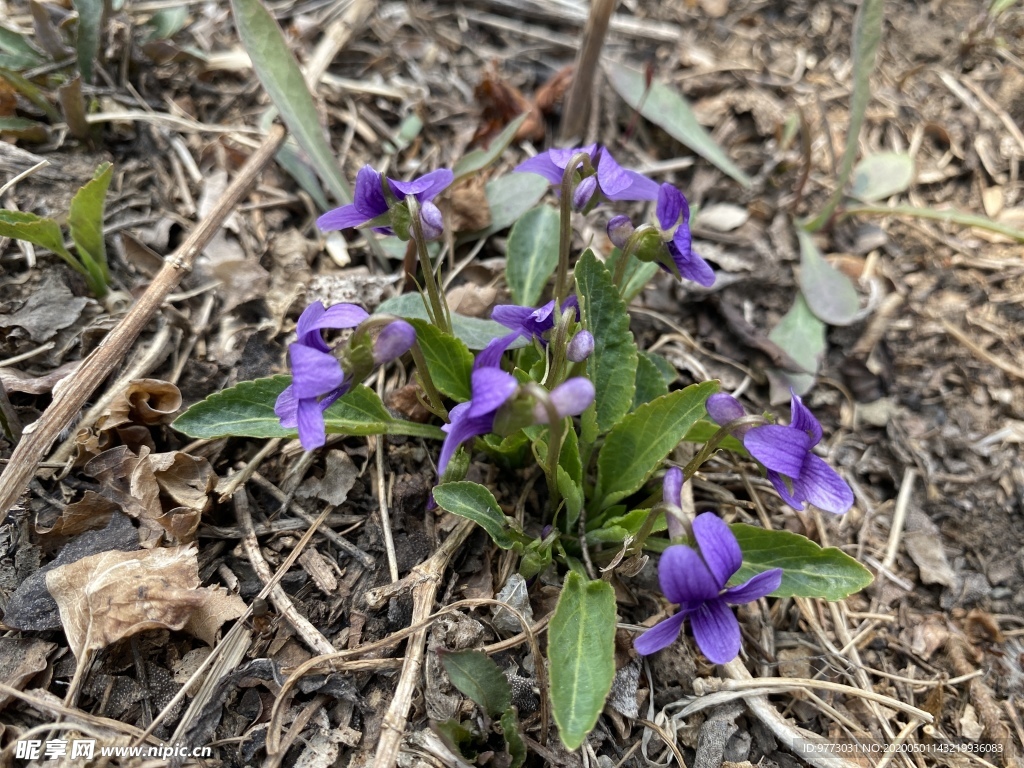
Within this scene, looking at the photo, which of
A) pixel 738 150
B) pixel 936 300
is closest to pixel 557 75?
pixel 738 150

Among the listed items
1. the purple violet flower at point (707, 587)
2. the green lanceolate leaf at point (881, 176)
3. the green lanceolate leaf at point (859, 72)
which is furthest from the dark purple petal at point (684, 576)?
the green lanceolate leaf at point (881, 176)

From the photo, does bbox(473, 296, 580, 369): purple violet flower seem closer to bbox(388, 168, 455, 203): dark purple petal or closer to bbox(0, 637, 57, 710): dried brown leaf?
bbox(388, 168, 455, 203): dark purple petal

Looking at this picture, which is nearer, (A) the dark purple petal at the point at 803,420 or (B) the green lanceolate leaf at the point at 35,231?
(A) the dark purple petal at the point at 803,420

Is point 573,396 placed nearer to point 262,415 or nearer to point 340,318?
point 340,318

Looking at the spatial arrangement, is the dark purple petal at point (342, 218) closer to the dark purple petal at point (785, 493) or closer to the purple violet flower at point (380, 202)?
the purple violet flower at point (380, 202)

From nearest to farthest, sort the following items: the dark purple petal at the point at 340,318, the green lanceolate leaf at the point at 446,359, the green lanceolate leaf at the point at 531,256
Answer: the dark purple petal at the point at 340,318 < the green lanceolate leaf at the point at 446,359 < the green lanceolate leaf at the point at 531,256

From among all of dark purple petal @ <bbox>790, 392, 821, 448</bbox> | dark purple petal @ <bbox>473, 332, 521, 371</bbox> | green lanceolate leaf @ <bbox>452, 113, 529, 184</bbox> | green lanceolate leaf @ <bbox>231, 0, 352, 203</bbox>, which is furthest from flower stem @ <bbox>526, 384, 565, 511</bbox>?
green lanceolate leaf @ <bbox>231, 0, 352, 203</bbox>

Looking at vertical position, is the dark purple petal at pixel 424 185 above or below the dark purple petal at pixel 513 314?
above
